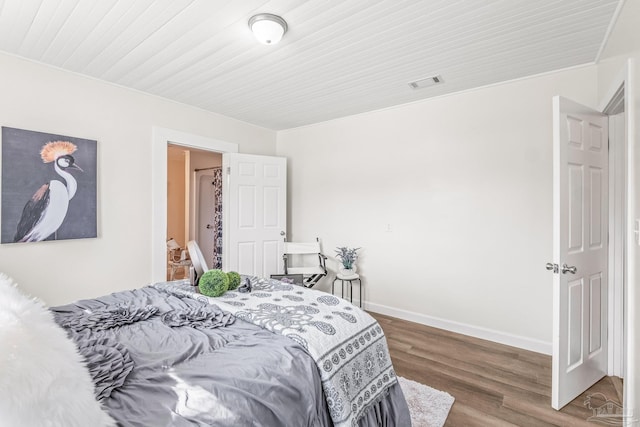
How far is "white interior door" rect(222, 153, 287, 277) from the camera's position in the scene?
388 cm

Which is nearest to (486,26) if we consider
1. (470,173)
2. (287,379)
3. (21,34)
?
(470,173)

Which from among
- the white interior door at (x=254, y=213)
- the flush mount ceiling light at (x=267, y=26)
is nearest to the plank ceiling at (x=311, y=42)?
the flush mount ceiling light at (x=267, y=26)

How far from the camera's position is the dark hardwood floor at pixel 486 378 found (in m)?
1.88

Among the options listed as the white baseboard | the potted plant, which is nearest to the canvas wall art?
the potted plant

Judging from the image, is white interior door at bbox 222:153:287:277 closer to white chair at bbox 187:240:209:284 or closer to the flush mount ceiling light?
white chair at bbox 187:240:209:284

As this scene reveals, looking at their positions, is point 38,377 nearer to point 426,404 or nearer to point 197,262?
point 197,262

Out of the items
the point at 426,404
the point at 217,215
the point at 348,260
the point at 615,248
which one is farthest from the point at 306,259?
the point at 615,248

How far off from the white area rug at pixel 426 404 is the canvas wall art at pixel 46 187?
117 inches

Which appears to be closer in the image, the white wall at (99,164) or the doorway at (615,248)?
the doorway at (615,248)

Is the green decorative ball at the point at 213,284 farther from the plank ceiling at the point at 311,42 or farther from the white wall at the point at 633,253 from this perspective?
the white wall at the point at 633,253

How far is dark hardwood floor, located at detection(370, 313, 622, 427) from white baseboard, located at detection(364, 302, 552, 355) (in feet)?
0.22

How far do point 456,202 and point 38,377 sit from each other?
323 centimetres

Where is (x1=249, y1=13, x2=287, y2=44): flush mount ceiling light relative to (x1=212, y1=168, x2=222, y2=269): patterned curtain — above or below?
above

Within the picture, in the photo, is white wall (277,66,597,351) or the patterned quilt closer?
the patterned quilt
